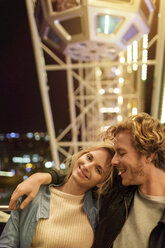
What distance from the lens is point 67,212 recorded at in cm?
175

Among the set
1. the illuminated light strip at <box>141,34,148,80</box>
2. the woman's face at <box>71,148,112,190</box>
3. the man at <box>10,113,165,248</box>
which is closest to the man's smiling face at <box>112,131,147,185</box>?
the man at <box>10,113,165,248</box>

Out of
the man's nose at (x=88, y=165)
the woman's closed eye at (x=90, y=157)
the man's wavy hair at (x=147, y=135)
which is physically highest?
the man's wavy hair at (x=147, y=135)

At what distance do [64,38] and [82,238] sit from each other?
203 inches

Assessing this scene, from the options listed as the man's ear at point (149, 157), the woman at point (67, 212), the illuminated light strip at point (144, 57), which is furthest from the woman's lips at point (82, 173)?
the illuminated light strip at point (144, 57)

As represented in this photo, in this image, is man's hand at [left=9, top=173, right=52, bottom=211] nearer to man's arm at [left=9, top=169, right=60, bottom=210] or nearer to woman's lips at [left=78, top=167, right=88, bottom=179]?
man's arm at [left=9, top=169, right=60, bottom=210]

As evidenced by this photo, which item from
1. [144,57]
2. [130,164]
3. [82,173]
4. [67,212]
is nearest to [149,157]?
[130,164]

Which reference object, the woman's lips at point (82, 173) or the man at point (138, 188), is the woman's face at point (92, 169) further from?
the man at point (138, 188)

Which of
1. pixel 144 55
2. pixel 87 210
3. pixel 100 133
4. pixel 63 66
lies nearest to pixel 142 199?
pixel 87 210

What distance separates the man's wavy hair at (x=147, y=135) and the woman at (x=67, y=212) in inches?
10.2

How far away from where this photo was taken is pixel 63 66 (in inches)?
353

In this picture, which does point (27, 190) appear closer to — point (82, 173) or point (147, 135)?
point (82, 173)

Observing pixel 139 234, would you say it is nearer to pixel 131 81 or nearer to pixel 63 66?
pixel 63 66

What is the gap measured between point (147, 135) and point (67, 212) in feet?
2.17

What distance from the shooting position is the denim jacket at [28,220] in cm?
168
